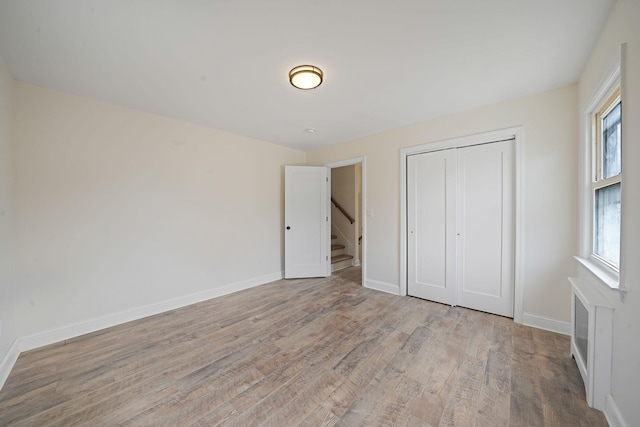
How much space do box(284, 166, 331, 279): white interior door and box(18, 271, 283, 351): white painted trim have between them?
1014 millimetres

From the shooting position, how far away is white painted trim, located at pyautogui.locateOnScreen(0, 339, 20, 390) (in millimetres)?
1762

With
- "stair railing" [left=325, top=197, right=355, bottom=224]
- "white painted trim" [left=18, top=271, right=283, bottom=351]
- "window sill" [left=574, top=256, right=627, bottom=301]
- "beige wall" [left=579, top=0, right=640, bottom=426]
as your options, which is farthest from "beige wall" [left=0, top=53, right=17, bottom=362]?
"stair railing" [left=325, top=197, right=355, bottom=224]

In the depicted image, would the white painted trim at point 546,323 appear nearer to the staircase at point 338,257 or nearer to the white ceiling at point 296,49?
the white ceiling at point 296,49

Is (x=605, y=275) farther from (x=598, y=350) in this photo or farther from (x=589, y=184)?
(x=589, y=184)

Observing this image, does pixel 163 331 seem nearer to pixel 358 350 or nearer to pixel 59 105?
pixel 358 350

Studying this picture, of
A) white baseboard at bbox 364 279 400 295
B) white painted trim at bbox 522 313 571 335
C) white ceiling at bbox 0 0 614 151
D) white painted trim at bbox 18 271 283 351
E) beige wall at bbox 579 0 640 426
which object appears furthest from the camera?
white baseboard at bbox 364 279 400 295

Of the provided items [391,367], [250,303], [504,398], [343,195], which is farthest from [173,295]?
[343,195]

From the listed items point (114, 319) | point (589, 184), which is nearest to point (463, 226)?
point (589, 184)

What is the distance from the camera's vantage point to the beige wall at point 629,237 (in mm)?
1166

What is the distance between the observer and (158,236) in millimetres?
2943

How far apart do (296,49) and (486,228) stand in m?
2.73

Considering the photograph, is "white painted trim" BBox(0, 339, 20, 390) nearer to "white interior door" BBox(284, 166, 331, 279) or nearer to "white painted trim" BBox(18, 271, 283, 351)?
"white painted trim" BBox(18, 271, 283, 351)

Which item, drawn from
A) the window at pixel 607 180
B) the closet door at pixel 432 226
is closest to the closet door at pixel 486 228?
the closet door at pixel 432 226

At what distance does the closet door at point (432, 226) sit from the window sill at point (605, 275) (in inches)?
46.9
